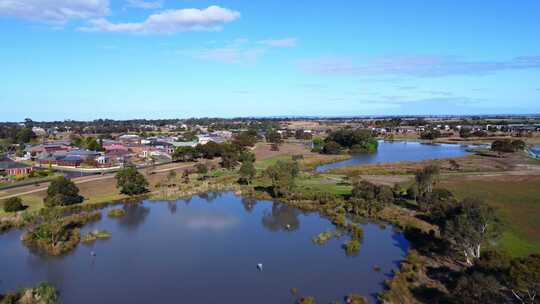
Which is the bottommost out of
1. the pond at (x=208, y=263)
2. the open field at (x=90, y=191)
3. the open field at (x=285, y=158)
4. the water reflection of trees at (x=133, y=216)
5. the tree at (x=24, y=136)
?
the pond at (x=208, y=263)

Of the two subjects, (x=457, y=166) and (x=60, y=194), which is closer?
(x=60, y=194)

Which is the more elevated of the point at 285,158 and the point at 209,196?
the point at 285,158

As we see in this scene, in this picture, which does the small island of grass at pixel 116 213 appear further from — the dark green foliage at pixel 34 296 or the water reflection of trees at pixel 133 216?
the dark green foliage at pixel 34 296

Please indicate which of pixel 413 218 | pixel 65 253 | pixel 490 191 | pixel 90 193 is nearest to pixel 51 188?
pixel 90 193

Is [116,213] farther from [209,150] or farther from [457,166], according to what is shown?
[457,166]

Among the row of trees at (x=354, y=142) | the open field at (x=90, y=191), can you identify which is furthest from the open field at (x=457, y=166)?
the open field at (x=90, y=191)

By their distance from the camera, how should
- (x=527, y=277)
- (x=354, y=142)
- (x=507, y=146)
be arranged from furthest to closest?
1. (x=354, y=142)
2. (x=507, y=146)
3. (x=527, y=277)

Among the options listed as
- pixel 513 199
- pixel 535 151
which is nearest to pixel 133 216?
pixel 513 199
